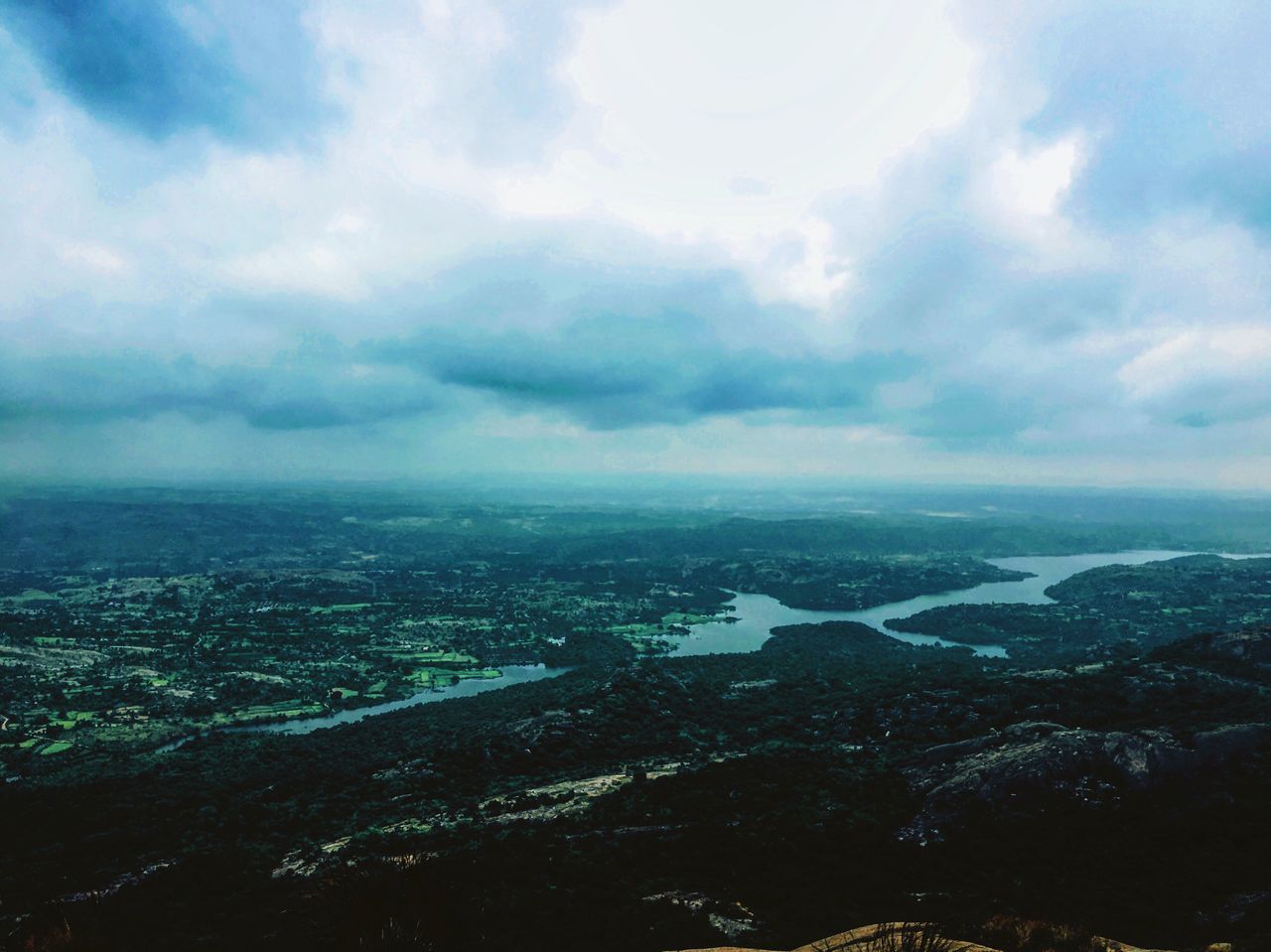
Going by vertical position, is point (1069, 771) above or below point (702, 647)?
above

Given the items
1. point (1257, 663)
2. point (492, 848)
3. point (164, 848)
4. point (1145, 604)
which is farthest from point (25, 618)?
point (1145, 604)

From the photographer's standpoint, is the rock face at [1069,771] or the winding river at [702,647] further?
the winding river at [702,647]

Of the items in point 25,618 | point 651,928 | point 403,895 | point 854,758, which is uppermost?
point 403,895

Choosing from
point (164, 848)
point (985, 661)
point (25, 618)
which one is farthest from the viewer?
point (25, 618)

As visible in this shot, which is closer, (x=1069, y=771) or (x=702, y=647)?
(x=1069, y=771)

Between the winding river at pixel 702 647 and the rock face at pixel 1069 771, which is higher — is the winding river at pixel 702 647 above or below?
below

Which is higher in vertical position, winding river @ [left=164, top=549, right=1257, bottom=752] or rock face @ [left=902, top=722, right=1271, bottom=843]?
rock face @ [left=902, top=722, right=1271, bottom=843]

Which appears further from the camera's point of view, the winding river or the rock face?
the winding river

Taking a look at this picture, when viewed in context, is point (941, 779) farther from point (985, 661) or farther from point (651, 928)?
point (985, 661)
